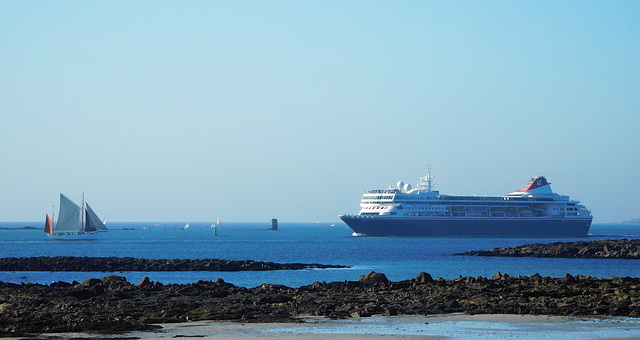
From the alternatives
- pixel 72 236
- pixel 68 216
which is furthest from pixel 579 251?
pixel 72 236

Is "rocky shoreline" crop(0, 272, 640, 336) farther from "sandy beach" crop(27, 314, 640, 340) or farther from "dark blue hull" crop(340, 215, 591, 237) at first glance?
"dark blue hull" crop(340, 215, 591, 237)

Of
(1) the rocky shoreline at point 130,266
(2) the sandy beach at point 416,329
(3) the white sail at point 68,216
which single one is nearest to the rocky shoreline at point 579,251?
(1) the rocky shoreline at point 130,266

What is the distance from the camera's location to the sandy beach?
16641mm

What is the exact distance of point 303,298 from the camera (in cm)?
2350

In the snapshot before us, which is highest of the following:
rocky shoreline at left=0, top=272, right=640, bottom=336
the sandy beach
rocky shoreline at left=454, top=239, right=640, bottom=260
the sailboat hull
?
the sailboat hull

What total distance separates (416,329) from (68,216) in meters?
94.5

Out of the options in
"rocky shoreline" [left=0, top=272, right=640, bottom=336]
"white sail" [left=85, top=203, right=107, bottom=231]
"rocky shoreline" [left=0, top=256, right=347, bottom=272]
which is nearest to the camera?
"rocky shoreline" [left=0, top=272, right=640, bottom=336]

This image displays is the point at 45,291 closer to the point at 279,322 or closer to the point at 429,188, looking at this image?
the point at 279,322

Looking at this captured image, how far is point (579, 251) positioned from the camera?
68875 millimetres

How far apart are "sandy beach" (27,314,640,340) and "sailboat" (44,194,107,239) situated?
9050 centimetres

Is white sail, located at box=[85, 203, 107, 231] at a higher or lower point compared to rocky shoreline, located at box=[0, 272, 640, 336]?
higher

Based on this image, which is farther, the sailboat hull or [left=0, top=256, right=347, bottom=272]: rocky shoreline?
the sailboat hull

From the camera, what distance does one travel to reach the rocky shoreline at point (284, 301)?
19125mm

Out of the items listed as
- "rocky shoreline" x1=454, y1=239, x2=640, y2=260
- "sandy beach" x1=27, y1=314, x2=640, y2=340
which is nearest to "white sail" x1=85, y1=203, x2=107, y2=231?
"rocky shoreline" x1=454, y1=239, x2=640, y2=260
